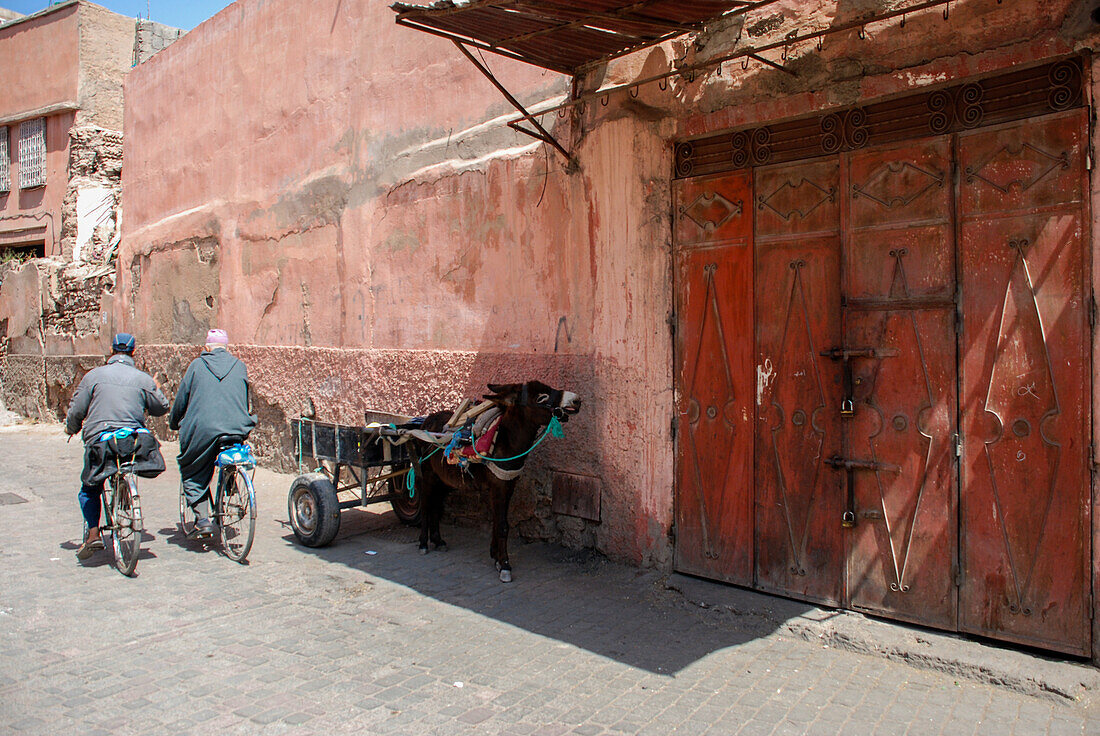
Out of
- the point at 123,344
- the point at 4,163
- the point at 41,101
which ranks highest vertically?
the point at 41,101

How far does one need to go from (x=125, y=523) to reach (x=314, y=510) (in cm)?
141

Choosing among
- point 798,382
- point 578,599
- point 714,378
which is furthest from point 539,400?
point 798,382

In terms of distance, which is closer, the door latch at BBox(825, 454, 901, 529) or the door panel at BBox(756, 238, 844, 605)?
the door latch at BBox(825, 454, 901, 529)

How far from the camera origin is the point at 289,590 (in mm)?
5512

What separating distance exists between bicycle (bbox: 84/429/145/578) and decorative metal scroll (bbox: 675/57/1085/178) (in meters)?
4.72

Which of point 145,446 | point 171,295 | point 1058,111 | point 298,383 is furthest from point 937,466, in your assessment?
point 171,295

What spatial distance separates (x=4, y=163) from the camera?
791 inches

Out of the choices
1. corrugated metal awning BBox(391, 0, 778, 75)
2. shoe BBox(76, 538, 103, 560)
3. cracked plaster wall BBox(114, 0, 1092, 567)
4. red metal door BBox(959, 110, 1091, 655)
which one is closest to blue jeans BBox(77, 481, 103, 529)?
shoe BBox(76, 538, 103, 560)

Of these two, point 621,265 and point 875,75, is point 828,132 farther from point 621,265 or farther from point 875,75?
point 621,265

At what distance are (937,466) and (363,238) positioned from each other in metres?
6.22

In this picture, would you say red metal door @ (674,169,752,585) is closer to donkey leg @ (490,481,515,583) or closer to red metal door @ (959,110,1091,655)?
donkey leg @ (490,481,515,583)

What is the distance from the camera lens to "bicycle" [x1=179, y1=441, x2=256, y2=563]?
6125 mm

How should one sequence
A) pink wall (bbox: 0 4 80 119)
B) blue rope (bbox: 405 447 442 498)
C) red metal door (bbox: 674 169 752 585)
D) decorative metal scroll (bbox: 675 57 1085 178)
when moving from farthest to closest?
pink wall (bbox: 0 4 80 119) < blue rope (bbox: 405 447 442 498) < red metal door (bbox: 674 169 752 585) < decorative metal scroll (bbox: 675 57 1085 178)

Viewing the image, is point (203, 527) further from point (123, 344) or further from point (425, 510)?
point (425, 510)
